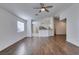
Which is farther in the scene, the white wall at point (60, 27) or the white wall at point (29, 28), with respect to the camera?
the white wall at point (60, 27)

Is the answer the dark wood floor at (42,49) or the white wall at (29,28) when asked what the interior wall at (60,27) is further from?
the dark wood floor at (42,49)

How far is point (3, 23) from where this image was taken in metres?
5.55

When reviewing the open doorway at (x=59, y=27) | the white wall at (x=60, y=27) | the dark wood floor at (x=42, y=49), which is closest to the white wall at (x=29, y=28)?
the open doorway at (x=59, y=27)

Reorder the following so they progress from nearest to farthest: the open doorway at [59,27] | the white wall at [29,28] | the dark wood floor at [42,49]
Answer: the dark wood floor at [42,49] < the white wall at [29,28] < the open doorway at [59,27]

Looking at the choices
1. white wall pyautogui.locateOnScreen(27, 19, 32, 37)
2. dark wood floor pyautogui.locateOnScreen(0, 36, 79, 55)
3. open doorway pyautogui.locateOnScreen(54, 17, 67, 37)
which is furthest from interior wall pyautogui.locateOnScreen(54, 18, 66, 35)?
dark wood floor pyautogui.locateOnScreen(0, 36, 79, 55)

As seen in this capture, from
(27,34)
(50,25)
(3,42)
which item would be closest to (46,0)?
(3,42)

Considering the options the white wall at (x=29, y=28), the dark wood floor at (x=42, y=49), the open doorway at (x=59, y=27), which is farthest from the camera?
the open doorway at (x=59, y=27)

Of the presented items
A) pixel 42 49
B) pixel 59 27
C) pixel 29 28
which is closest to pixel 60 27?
pixel 59 27

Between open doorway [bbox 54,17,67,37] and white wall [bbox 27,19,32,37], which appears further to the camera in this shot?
open doorway [bbox 54,17,67,37]

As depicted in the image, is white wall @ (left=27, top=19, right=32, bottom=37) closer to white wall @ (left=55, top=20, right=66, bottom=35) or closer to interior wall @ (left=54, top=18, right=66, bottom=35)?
interior wall @ (left=54, top=18, right=66, bottom=35)

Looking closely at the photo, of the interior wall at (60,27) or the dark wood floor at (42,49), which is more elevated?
the interior wall at (60,27)

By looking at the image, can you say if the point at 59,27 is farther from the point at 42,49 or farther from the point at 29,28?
the point at 42,49
